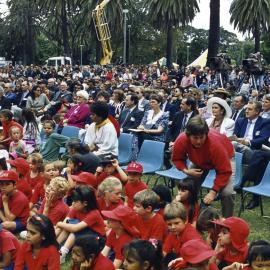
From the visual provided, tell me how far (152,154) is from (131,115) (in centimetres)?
204

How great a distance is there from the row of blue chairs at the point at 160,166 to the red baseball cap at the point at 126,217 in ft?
7.82

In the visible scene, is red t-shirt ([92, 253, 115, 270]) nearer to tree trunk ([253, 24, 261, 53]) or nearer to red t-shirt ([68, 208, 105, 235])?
red t-shirt ([68, 208, 105, 235])

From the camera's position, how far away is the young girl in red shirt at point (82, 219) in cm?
578

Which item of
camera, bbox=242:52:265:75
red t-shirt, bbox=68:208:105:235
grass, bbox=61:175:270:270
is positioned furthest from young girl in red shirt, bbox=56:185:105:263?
camera, bbox=242:52:265:75

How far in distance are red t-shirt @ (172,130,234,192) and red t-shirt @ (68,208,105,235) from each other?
99 cm

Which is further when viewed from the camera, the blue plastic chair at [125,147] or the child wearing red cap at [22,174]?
the blue plastic chair at [125,147]

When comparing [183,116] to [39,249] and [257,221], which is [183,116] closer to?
[257,221]

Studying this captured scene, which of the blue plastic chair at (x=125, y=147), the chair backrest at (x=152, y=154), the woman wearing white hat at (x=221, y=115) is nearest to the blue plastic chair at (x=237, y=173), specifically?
the woman wearing white hat at (x=221, y=115)

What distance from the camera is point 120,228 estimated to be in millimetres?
5211

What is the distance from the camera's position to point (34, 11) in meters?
53.8

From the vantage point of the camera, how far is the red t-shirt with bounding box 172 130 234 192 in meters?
5.68

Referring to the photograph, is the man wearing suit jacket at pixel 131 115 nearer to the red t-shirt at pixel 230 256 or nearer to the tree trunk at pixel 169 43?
the red t-shirt at pixel 230 256

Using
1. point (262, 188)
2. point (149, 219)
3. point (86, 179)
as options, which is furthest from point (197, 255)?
point (262, 188)

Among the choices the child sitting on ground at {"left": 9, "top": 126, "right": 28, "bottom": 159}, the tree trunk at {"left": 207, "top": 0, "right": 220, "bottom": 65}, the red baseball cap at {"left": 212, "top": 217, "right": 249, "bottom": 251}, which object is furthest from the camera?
the tree trunk at {"left": 207, "top": 0, "right": 220, "bottom": 65}
